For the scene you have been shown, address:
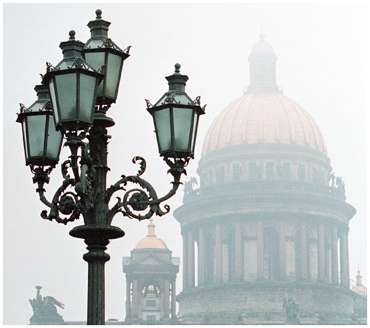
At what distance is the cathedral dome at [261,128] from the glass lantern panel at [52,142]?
98.8 metres

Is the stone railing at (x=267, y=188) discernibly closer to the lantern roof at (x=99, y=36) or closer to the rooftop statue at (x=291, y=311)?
the rooftop statue at (x=291, y=311)

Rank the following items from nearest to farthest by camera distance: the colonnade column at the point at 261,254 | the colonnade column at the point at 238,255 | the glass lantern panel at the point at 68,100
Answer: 1. the glass lantern panel at the point at 68,100
2. the colonnade column at the point at 238,255
3. the colonnade column at the point at 261,254

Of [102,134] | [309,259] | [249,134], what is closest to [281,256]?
[309,259]

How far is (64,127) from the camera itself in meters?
11.5

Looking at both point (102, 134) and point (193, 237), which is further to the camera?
point (193, 237)

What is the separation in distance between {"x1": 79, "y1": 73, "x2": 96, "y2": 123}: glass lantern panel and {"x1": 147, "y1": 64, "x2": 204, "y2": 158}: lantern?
2.36 feet

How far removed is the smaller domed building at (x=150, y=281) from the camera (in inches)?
4220

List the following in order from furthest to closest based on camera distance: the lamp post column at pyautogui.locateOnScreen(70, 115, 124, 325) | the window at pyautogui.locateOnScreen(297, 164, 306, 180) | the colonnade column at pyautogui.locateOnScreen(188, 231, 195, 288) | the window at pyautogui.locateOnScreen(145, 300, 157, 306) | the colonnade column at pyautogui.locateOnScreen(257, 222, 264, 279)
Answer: the window at pyautogui.locateOnScreen(297, 164, 306, 180) < the colonnade column at pyautogui.locateOnScreen(188, 231, 195, 288) < the window at pyautogui.locateOnScreen(145, 300, 157, 306) < the colonnade column at pyautogui.locateOnScreen(257, 222, 264, 279) < the lamp post column at pyautogui.locateOnScreen(70, 115, 124, 325)

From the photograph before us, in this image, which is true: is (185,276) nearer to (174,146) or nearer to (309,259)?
(309,259)

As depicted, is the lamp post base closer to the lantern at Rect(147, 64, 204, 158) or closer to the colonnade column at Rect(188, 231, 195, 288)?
the lantern at Rect(147, 64, 204, 158)

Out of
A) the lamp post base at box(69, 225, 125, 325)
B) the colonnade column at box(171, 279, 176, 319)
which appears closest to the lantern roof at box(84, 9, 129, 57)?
the lamp post base at box(69, 225, 125, 325)

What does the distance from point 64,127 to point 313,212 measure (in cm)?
9808

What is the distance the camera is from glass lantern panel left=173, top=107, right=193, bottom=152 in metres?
12.0

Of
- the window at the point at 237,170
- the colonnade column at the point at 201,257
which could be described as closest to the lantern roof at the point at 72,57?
the colonnade column at the point at 201,257
